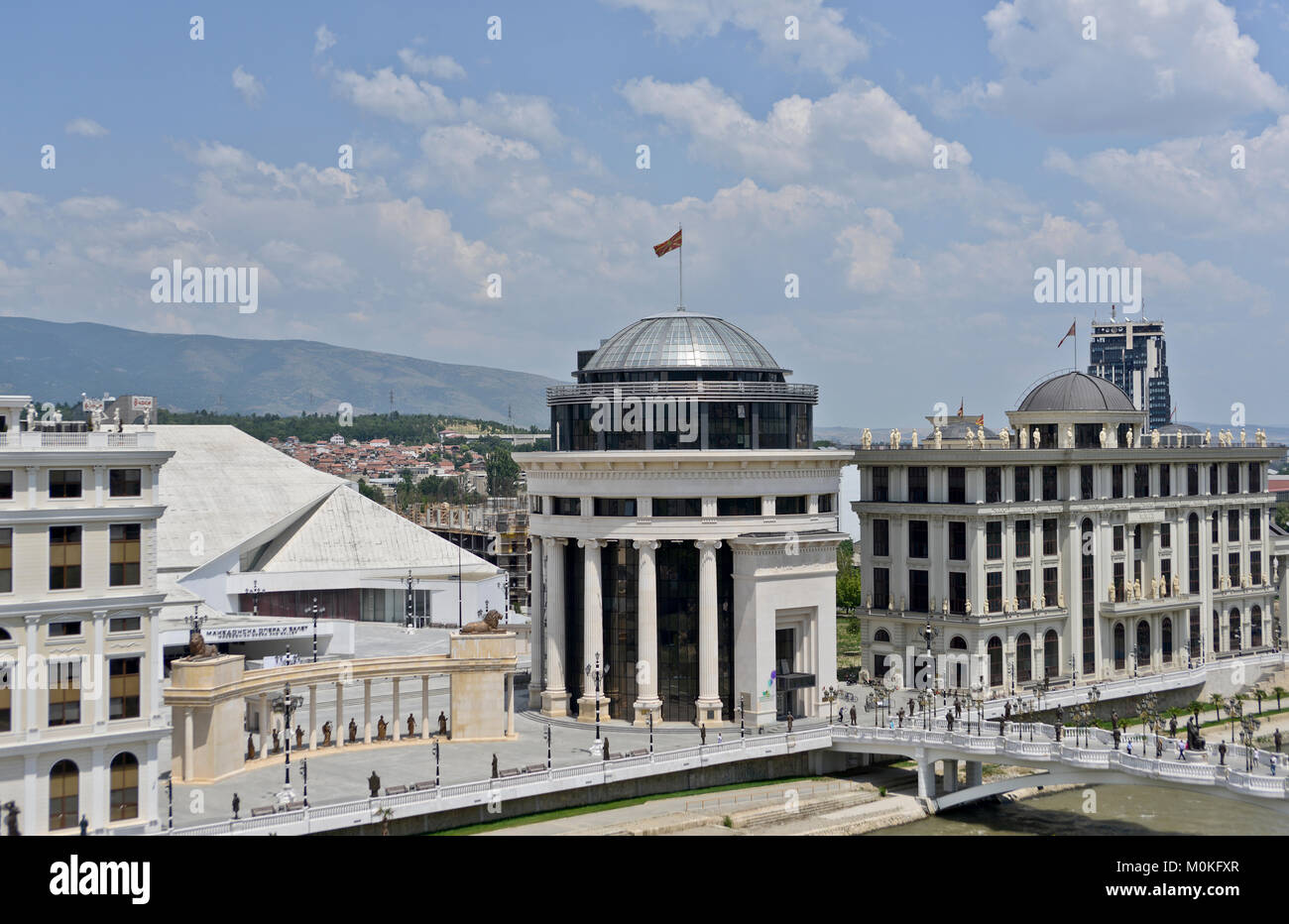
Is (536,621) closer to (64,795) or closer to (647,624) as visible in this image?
(647,624)

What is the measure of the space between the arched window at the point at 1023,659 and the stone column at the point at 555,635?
30.5 metres

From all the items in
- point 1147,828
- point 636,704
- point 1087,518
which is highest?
point 1087,518

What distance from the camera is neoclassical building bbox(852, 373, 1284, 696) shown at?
91.7 meters

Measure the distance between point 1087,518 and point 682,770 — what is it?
41020mm

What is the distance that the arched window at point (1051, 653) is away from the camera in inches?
3730

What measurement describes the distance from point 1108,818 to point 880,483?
29.3 m

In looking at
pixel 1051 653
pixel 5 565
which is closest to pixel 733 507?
pixel 1051 653

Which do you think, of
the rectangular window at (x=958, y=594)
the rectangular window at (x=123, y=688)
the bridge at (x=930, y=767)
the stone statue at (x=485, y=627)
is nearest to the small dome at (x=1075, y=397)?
the rectangular window at (x=958, y=594)

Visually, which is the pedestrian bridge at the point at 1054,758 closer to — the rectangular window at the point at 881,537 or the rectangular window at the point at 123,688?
the rectangular window at the point at 881,537

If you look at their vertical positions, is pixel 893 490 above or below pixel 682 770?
above

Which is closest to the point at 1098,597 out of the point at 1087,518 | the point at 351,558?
the point at 1087,518

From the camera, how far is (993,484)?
9206 cm
